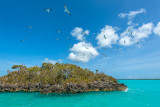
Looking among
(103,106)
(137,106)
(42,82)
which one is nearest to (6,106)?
(42,82)

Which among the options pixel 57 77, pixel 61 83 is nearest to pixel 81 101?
pixel 61 83

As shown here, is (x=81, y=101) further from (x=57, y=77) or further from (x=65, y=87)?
(x=57, y=77)

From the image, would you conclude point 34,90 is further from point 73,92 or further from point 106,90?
point 106,90

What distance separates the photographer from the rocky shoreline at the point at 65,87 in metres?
36.3

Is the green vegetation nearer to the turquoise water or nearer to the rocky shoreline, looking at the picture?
the rocky shoreline

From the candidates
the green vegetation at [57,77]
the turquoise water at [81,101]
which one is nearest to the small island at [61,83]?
the green vegetation at [57,77]

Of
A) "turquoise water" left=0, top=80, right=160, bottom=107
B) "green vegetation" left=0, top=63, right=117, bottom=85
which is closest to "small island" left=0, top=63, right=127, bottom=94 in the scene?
"green vegetation" left=0, top=63, right=117, bottom=85

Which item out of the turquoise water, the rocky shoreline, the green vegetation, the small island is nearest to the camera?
the turquoise water

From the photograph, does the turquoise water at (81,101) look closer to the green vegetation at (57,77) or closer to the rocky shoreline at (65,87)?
the rocky shoreline at (65,87)

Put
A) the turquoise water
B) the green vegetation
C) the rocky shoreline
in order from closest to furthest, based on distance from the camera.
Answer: the turquoise water → the rocky shoreline → the green vegetation

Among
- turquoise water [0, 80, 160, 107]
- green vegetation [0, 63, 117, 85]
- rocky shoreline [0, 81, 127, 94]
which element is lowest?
turquoise water [0, 80, 160, 107]

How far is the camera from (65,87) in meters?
36.8

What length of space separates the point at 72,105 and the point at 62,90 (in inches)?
552

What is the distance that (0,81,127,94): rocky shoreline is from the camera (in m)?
36.3
